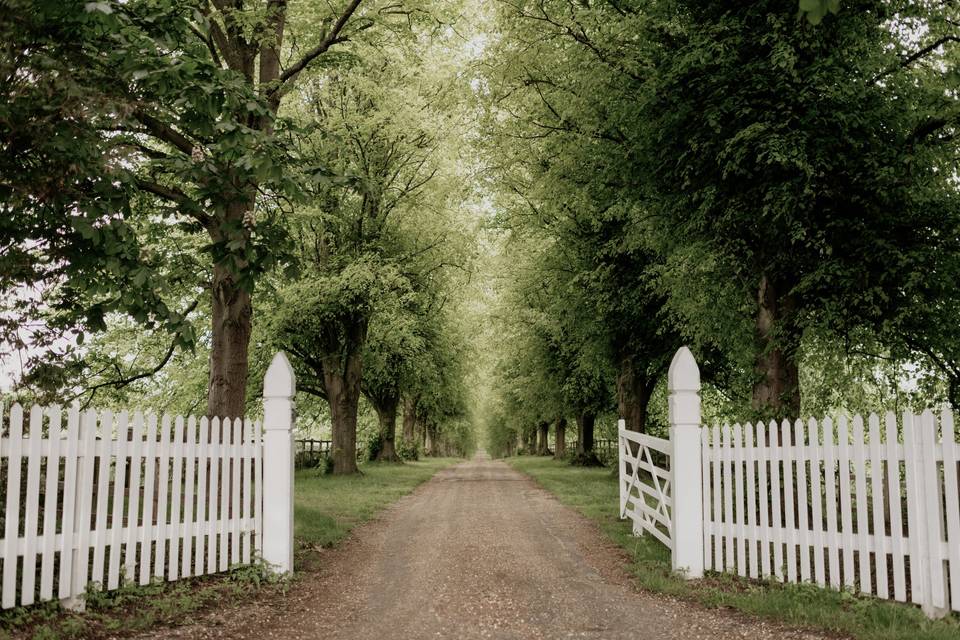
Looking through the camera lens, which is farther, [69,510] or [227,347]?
[227,347]

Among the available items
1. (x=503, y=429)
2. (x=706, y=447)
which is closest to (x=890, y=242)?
(x=706, y=447)

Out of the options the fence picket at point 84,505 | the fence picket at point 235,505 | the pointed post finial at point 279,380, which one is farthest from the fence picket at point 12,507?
the pointed post finial at point 279,380

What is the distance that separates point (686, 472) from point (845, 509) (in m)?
1.68

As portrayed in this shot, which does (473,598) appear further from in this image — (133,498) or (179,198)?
(179,198)

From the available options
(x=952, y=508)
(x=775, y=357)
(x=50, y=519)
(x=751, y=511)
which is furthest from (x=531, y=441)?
(x=50, y=519)

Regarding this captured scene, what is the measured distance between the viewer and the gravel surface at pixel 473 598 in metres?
5.49

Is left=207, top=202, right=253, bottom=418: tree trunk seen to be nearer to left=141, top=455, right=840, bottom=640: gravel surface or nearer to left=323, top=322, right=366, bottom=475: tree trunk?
left=141, top=455, right=840, bottom=640: gravel surface

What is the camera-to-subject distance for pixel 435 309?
83.5 ft

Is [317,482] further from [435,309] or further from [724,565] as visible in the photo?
[724,565]

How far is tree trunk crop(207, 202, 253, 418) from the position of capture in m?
9.49

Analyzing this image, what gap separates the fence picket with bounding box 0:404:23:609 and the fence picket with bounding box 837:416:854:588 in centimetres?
678

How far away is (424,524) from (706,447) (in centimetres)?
615

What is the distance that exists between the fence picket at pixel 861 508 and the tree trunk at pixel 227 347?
7.65m

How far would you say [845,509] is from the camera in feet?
19.5
